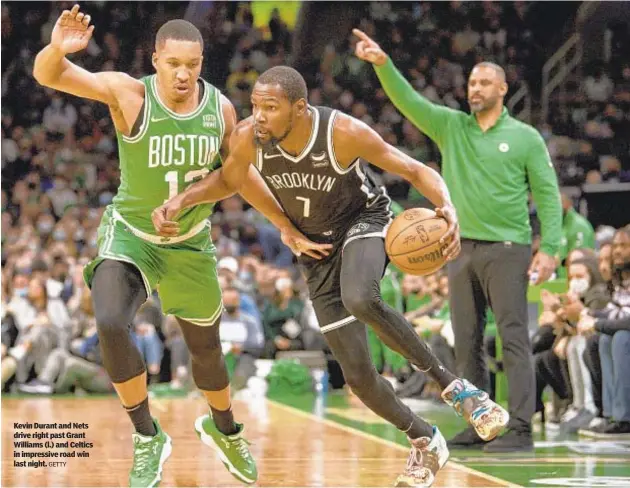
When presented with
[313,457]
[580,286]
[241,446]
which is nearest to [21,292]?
[580,286]

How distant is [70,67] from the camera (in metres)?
5.56

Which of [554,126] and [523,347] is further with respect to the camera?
[554,126]

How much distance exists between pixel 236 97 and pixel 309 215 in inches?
595

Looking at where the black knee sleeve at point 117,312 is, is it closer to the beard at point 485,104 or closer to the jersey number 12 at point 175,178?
the jersey number 12 at point 175,178

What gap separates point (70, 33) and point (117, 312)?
4.36ft

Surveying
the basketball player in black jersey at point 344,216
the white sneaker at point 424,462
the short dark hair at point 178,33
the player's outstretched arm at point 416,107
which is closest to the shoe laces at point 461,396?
the basketball player in black jersey at point 344,216

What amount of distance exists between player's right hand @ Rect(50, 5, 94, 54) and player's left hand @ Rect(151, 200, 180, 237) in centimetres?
84

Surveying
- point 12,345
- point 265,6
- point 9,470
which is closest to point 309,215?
point 9,470

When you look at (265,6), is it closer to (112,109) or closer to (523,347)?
(523,347)

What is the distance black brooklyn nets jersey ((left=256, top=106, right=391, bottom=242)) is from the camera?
573 cm

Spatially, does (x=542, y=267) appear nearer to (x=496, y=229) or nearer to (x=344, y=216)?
(x=496, y=229)

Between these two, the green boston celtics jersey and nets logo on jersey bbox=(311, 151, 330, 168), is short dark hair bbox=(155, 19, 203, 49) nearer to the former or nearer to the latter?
the green boston celtics jersey

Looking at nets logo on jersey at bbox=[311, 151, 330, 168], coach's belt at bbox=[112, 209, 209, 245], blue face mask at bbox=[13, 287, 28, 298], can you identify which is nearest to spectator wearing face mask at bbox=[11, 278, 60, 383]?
blue face mask at bbox=[13, 287, 28, 298]

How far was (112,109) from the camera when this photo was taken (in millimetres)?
5820
